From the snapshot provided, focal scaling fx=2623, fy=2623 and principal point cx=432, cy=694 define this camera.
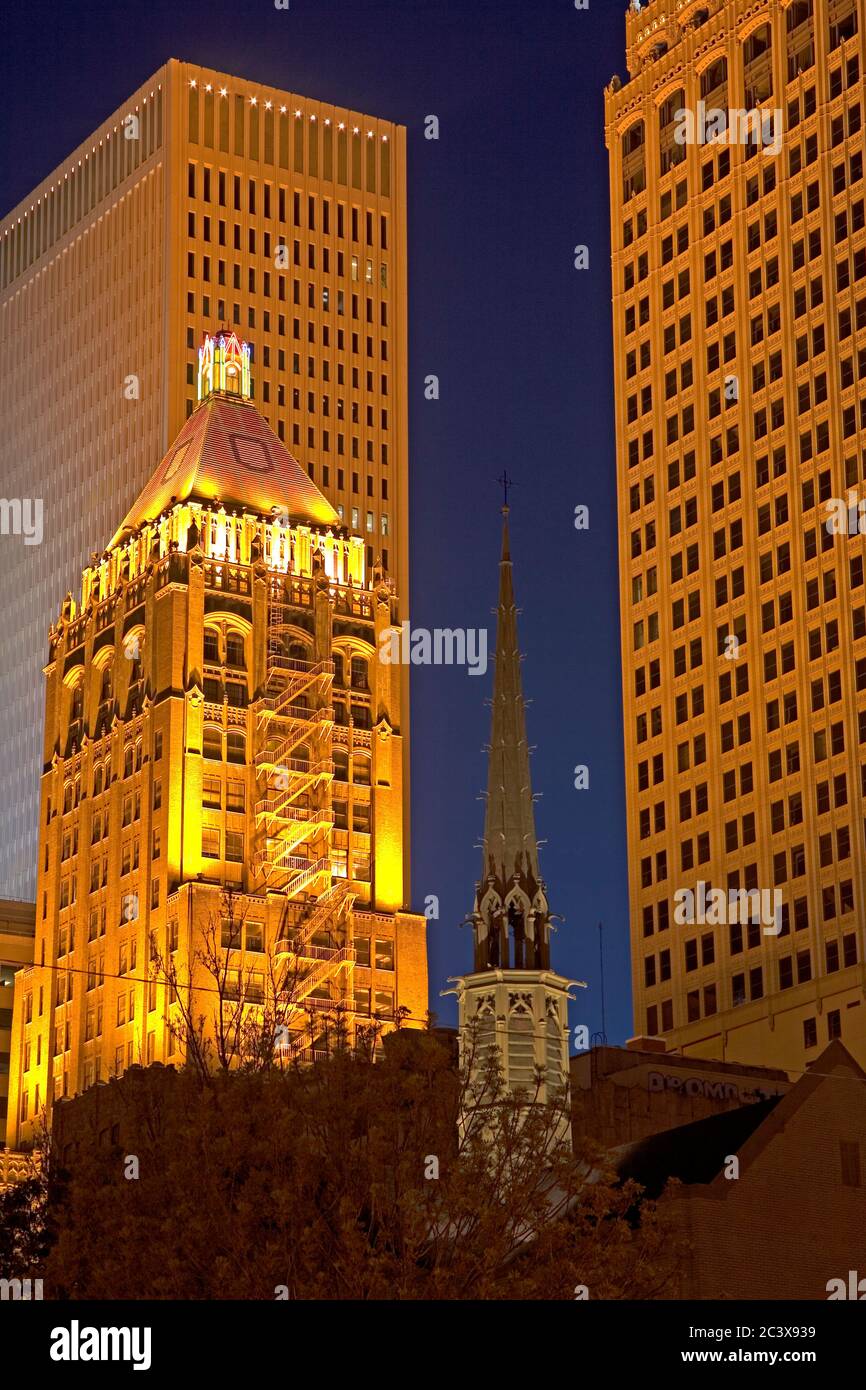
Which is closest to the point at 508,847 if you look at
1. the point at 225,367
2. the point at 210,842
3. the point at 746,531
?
the point at 746,531

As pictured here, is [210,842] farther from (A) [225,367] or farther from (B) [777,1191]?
(B) [777,1191]

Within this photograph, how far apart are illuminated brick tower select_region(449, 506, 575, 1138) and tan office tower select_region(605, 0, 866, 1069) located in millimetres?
43509

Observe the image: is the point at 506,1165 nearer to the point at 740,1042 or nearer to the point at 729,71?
the point at 740,1042

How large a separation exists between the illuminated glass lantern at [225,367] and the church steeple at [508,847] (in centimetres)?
9742

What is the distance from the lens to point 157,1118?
2594 inches

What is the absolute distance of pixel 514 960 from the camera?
79.8 m

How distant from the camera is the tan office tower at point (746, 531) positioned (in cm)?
12925

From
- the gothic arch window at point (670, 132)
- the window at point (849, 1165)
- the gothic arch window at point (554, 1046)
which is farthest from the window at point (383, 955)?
the window at point (849, 1165)

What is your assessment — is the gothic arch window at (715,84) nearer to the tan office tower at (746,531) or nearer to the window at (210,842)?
the tan office tower at (746,531)

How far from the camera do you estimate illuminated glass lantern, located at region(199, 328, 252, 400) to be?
183125mm

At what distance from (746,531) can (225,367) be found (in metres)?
56.8

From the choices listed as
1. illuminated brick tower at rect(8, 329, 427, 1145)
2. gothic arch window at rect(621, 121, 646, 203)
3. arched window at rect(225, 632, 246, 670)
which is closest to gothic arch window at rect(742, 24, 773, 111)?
gothic arch window at rect(621, 121, 646, 203)

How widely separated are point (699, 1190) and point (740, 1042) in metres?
58.9
